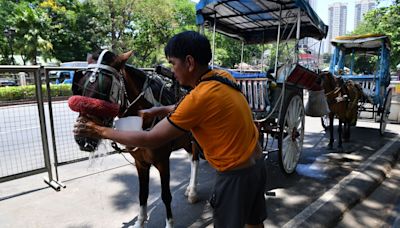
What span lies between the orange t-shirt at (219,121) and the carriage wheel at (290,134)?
A: 307cm

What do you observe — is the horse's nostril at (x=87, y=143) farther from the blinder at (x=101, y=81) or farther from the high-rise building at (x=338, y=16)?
the high-rise building at (x=338, y=16)

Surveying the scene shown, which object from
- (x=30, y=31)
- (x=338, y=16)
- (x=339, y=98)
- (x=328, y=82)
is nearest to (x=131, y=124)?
(x=328, y=82)

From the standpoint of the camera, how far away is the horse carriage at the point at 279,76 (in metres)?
4.46

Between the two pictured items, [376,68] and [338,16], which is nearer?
[376,68]

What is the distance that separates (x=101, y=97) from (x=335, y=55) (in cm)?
865

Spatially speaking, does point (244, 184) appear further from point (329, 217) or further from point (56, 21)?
point (56, 21)

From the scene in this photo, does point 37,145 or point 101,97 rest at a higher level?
point 101,97

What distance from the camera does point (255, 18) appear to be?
18.3 feet

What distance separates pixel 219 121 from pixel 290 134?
147 inches

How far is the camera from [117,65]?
2.46 m

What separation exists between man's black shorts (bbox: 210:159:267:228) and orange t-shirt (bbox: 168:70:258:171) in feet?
0.24

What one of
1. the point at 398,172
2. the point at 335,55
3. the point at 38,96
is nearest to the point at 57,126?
the point at 38,96

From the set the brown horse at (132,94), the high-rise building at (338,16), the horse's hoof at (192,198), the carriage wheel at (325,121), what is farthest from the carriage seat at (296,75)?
the high-rise building at (338,16)

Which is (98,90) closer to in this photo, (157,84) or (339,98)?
(157,84)
